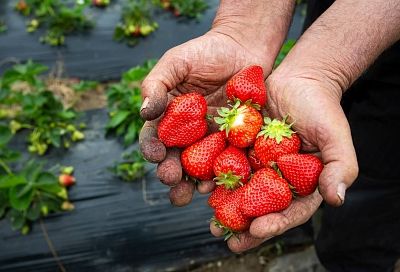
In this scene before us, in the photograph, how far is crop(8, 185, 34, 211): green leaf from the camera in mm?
2395

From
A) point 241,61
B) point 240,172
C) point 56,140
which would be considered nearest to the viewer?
point 240,172

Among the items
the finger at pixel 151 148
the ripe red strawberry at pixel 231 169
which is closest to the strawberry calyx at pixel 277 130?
the ripe red strawberry at pixel 231 169

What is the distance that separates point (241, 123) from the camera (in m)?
1.64

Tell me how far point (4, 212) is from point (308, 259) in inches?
62.4

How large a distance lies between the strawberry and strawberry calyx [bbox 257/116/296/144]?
1435 mm

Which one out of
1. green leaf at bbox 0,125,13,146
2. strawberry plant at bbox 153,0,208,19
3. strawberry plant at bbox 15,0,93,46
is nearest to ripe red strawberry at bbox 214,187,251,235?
green leaf at bbox 0,125,13,146

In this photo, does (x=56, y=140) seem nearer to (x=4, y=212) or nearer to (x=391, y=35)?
(x=4, y=212)

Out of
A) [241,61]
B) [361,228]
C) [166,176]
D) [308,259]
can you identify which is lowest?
[308,259]

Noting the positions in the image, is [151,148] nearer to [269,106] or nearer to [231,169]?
[231,169]

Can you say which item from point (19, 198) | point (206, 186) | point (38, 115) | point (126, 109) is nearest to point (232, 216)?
point (206, 186)

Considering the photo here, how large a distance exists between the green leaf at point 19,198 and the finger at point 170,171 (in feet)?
3.43

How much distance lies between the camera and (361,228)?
2266 mm

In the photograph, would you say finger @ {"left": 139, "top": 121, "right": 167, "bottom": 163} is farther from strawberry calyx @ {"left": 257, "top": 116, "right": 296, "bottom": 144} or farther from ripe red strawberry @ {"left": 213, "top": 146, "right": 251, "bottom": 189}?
strawberry calyx @ {"left": 257, "top": 116, "right": 296, "bottom": 144}

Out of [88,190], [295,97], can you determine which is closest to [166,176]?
[295,97]
